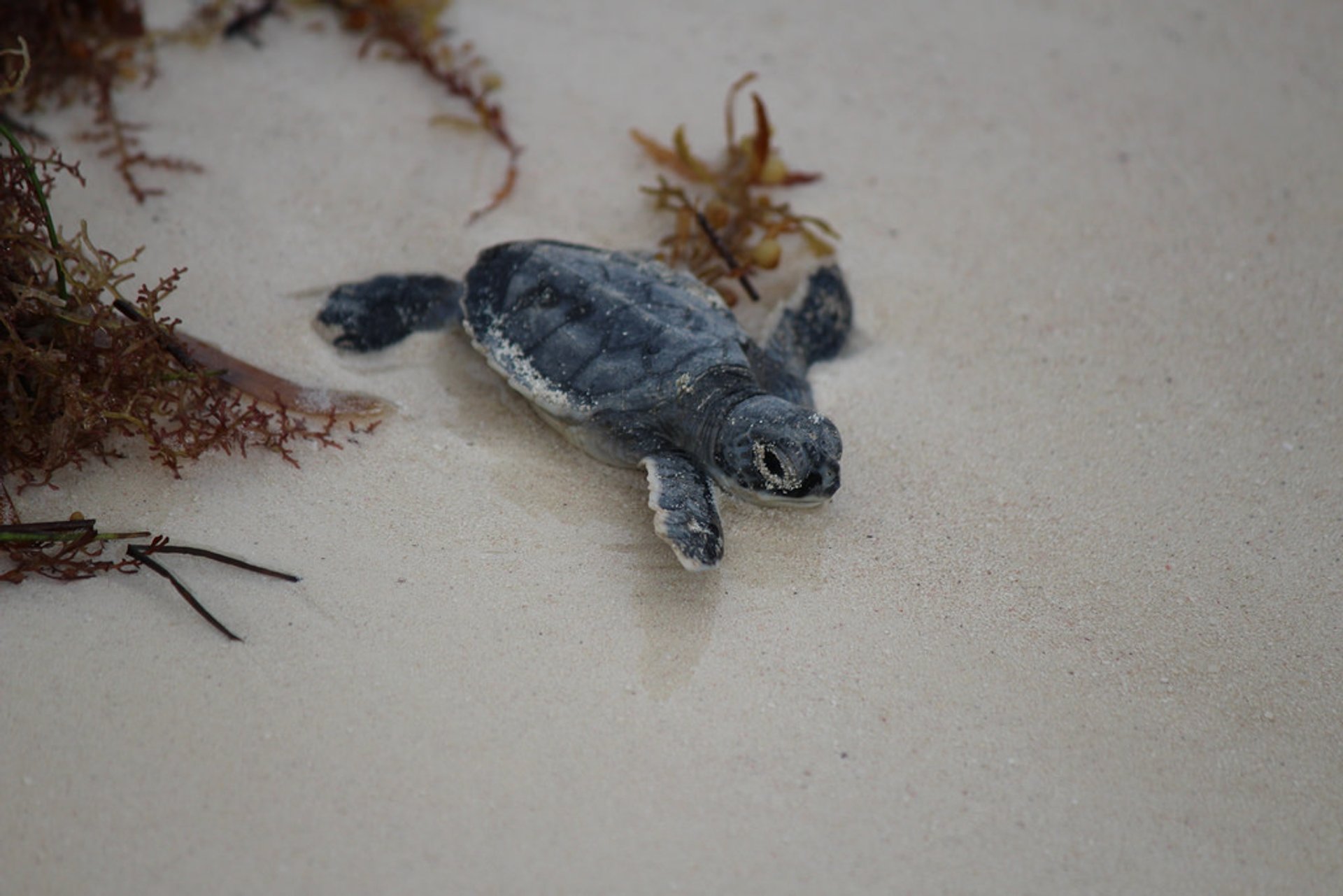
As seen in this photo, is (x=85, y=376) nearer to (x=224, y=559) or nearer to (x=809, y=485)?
(x=224, y=559)

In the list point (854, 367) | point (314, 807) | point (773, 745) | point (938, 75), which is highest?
point (938, 75)

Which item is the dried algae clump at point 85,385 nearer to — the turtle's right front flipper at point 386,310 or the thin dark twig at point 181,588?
the thin dark twig at point 181,588

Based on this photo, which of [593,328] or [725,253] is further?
[725,253]

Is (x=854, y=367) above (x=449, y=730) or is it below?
above

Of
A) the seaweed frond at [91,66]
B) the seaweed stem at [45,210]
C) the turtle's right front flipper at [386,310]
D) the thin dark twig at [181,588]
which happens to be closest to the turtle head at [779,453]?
the turtle's right front flipper at [386,310]

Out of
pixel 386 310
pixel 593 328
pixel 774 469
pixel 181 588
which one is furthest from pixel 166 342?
pixel 774 469

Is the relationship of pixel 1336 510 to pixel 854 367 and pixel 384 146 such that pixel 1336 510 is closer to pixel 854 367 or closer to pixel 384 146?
pixel 854 367

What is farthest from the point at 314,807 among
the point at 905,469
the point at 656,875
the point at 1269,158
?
the point at 1269,158
